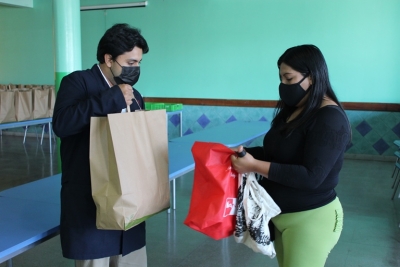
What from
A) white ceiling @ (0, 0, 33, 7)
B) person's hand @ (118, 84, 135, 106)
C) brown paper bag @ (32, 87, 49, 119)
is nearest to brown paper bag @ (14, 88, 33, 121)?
brown paper bag @ (32, 87, 49, 119)

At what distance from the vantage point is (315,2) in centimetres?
618

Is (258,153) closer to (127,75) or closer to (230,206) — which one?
(230,206)

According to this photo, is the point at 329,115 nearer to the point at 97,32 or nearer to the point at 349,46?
the point at 349,46

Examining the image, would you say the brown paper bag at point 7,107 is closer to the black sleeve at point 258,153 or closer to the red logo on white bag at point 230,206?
the black sleeve at point 258,153

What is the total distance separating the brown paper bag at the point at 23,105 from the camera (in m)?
5.39

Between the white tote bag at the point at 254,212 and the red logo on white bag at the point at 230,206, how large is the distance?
0.02m

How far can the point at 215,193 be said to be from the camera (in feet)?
5.00

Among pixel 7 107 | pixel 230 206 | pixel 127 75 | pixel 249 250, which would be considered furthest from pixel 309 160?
pixel 7 107

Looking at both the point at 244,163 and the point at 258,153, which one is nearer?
the point at 244,163

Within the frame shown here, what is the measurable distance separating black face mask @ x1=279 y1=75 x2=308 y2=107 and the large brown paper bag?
534 mm

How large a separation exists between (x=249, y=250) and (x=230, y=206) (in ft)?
5.44

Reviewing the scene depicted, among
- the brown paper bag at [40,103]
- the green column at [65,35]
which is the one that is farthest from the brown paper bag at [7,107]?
the green column at [65,35]

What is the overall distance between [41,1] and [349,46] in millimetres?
6095

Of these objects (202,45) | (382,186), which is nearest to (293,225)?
(382,186)
